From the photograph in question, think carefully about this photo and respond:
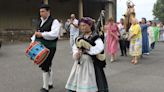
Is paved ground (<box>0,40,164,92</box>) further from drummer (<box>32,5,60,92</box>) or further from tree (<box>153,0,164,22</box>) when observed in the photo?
tree (<box>153,0,164,22</box>)

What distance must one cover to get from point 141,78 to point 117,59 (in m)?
4.10

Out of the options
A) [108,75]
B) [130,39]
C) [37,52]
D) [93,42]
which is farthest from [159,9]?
[93,42]

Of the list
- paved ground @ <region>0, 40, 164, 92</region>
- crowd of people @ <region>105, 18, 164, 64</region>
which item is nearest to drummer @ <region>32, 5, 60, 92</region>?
paved ground @ <region>0, 40, 164, 92</region>

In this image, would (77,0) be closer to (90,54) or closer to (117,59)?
(117,59)

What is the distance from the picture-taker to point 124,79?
9094mm

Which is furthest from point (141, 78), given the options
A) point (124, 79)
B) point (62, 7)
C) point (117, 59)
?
point (62, 7)

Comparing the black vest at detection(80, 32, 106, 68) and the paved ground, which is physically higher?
the black vest at detection(80, 32, 106, 68)

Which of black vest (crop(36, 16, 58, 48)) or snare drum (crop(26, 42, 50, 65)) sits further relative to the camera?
black vest (crop(36, 16, 58, 48))

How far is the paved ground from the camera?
7992 millimetres

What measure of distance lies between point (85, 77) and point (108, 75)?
3.63 m

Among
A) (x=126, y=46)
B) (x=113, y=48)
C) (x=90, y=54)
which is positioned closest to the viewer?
(x=90, y=54)

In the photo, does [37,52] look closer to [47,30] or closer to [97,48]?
[47,30]

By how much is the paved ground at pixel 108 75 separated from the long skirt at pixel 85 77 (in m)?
1.47

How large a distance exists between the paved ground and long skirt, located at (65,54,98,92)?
4.81 ft
